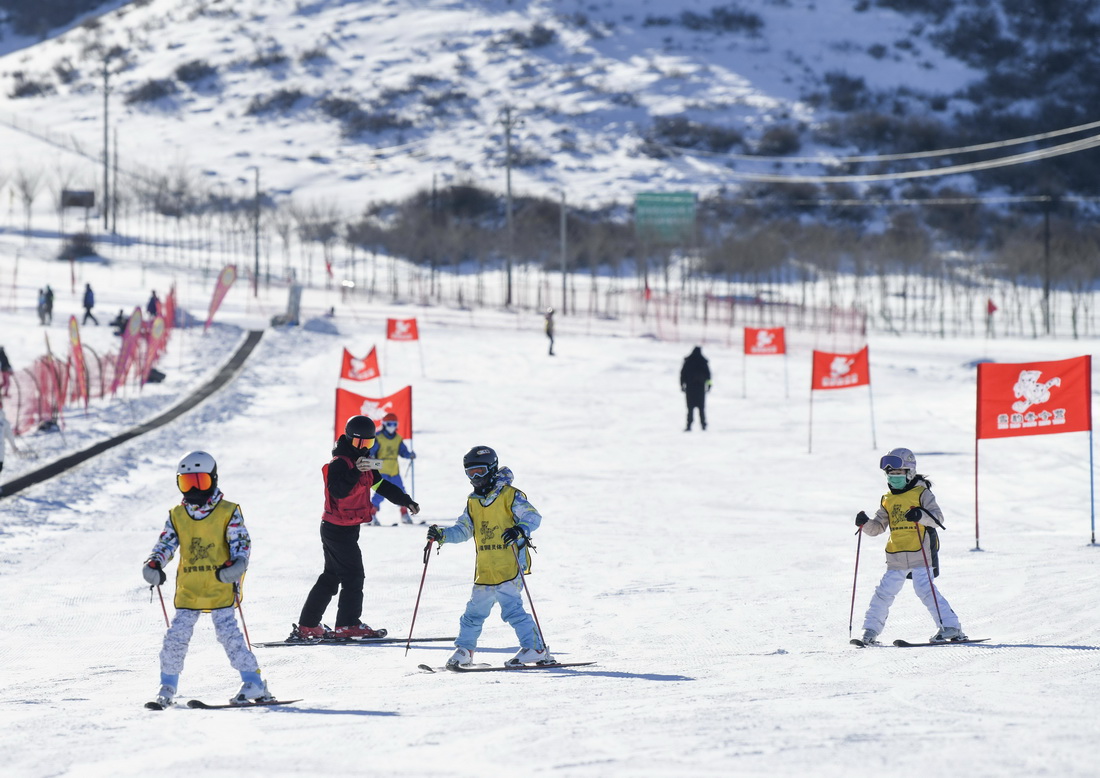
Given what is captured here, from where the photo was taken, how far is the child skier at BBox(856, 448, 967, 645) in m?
9.13

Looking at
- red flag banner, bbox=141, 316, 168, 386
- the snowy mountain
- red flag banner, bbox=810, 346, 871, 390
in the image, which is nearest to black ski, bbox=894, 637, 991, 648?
red flag banner, bbox=810, 346, 871, 390

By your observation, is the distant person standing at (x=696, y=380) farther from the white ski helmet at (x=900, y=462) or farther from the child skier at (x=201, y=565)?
the child skier at (x=201, y=565)

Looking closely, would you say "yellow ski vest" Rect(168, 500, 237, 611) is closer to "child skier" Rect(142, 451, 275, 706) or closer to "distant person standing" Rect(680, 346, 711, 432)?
"child skier" Rect(142, 451, 275, 706)

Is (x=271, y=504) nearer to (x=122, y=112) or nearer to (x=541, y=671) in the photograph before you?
(x=541, y=671)

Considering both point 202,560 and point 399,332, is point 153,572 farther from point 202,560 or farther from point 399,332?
point 399,332

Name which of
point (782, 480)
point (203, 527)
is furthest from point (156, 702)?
point (782, 480)

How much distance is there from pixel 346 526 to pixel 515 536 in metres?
1.89

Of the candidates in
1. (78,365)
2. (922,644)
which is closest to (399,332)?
(78,365)

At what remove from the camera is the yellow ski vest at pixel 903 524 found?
9.16m

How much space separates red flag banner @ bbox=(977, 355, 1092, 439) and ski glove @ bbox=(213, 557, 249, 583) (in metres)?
8.92

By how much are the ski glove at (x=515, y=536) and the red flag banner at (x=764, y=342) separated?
2217 centimetres

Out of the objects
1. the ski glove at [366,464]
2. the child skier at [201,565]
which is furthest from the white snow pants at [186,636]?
the ski glove at [366,464]

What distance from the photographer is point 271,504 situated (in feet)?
59.0

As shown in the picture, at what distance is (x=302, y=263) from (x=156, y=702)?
7908 centimetres
